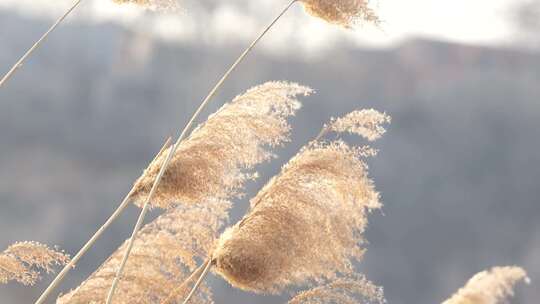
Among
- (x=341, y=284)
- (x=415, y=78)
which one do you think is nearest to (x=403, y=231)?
(x=415, y=78)

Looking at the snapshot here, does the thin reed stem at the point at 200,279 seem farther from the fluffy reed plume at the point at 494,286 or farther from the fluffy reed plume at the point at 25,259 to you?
the fluffy reed plume at the point at 494,286

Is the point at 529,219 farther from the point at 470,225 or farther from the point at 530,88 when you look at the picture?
the point at 530,88

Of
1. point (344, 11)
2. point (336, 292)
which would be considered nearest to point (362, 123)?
point (344, 11)

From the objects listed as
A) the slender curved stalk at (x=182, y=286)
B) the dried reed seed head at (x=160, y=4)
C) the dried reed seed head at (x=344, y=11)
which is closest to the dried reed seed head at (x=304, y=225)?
the slender curved stalk at (x=182, y=286)

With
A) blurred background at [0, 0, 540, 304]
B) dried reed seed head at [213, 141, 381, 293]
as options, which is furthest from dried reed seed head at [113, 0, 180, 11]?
blurred background at [0, 0, 540, 304]

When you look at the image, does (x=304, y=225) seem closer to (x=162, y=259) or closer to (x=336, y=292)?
(x=336, y=292)
